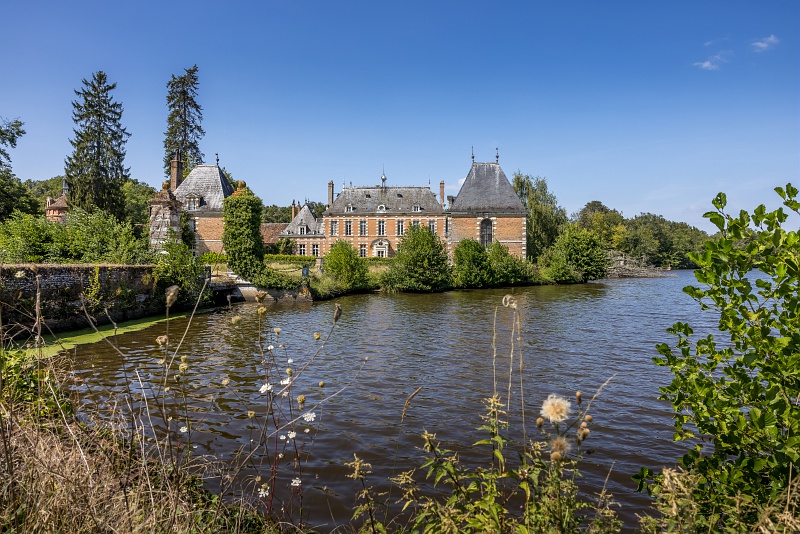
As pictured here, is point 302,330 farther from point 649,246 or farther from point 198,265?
point 649,246

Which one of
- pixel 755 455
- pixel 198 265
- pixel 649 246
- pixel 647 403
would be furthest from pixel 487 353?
pixel 649 246

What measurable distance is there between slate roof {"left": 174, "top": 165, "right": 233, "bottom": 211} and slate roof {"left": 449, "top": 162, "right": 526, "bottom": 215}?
19.2m

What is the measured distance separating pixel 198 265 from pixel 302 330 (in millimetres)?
7553

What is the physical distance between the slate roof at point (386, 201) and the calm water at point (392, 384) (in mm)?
25708

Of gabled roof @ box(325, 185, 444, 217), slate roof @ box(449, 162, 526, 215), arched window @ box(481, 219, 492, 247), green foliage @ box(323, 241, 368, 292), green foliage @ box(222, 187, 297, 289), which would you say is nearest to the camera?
green foliage @ box(222, 187, 297, 289)

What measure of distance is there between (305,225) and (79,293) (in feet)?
111

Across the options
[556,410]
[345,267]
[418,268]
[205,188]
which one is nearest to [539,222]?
[418,268]

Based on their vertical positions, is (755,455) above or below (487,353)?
above

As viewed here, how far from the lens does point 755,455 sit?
2.76 metres

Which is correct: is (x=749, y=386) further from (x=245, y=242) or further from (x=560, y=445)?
(x=245, y=242)

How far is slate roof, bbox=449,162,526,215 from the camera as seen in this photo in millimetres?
40812

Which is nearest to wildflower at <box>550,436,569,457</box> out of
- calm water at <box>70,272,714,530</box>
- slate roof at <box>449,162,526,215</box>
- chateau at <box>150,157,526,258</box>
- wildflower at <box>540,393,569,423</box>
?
wildflower at <box>540,393,569,423</box>

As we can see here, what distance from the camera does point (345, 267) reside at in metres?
27.4

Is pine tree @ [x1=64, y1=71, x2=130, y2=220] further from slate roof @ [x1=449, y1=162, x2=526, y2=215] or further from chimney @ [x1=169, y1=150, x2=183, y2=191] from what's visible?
slate roof @ [x1=449, y1=162, x2=526, y2=215]
